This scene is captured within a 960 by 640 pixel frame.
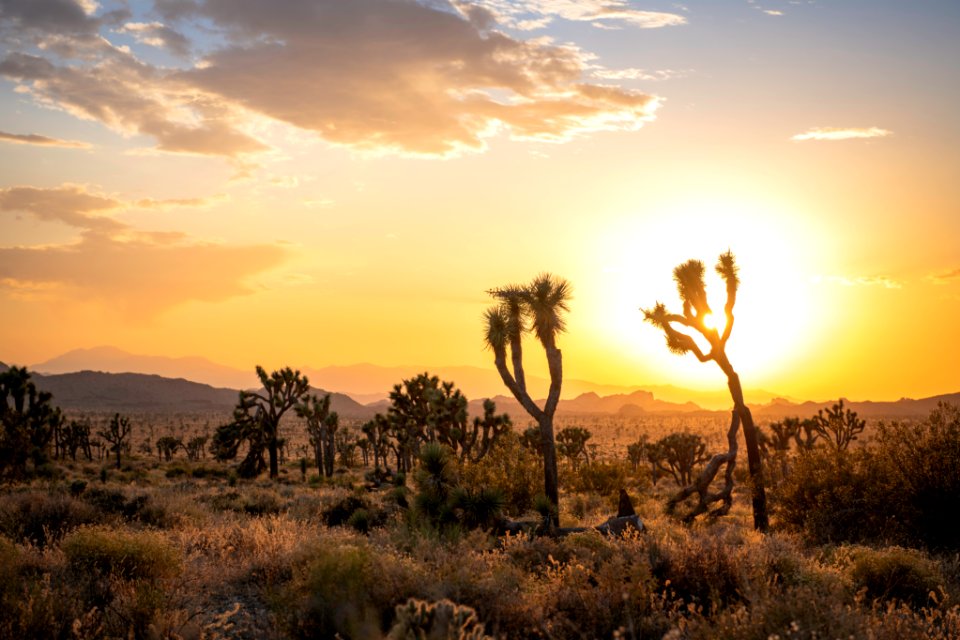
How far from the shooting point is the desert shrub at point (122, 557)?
409 inches

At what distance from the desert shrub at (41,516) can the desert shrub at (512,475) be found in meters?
9.80

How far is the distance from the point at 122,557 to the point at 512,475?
12212 millimetres

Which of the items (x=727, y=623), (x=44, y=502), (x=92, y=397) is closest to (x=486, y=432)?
(x=44, y=502)

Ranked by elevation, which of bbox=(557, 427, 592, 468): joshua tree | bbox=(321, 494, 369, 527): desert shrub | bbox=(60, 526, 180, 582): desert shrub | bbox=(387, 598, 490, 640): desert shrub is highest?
bbox=(387, 598, 490, 640): desert shrub

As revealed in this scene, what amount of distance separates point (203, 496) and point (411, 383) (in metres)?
13.3

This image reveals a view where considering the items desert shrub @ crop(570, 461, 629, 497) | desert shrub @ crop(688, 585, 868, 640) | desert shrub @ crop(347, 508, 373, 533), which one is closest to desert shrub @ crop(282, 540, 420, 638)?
desert shrub @ crop(688, 585, 868, 640)

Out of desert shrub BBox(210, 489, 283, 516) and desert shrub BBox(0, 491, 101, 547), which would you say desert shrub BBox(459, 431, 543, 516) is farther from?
desert shrub BBox(0, 491, 101, 547)

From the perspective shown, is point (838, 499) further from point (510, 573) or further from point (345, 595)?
point (345, 595)

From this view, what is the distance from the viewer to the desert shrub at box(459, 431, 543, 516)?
1977cm

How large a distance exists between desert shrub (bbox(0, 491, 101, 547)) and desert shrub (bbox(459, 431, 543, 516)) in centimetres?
980

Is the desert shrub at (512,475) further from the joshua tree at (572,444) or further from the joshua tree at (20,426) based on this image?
the joshua tree at (20,426)

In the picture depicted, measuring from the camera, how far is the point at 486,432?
28.3 meters

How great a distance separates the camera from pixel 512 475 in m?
20.7

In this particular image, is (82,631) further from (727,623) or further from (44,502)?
(44,502)
